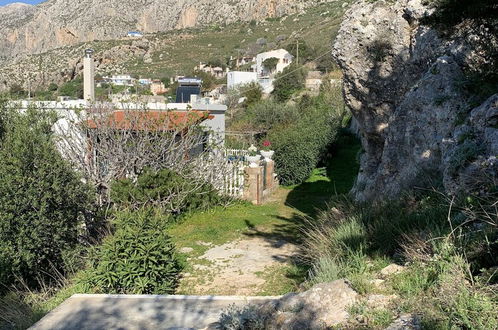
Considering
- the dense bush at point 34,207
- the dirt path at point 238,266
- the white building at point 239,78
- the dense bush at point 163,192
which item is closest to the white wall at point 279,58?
the white building at point 239,78

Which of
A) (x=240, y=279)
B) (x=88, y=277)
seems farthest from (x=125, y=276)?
(x=240, y=279)

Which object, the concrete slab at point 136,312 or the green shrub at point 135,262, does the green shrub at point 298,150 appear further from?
the concrete slab at point 136,312

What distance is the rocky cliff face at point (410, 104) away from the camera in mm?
5082

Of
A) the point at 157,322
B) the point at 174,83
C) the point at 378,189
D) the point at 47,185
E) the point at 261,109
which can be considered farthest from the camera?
the point at 174,83

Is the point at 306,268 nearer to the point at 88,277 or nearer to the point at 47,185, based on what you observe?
the point at 88,277

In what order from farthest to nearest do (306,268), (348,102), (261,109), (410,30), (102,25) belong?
(102,25), (261,109), (348,102), (410,30), (306,268)

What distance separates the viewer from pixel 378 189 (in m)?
8.28

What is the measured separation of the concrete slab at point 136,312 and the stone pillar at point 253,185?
791 cm

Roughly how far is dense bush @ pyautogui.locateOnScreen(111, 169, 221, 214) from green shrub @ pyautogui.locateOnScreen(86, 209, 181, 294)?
313 cm

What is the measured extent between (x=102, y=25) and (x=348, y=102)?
93.5 meters

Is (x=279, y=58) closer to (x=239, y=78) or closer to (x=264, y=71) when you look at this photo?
(x=264, y=71)

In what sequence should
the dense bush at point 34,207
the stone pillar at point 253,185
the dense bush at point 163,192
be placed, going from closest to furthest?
the dense bush at point 34,207 < the dense bush at point 163,192 < the stone pillar at point 253,185

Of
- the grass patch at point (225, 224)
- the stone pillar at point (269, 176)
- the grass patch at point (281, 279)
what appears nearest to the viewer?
the grass patch at point (281, 279)

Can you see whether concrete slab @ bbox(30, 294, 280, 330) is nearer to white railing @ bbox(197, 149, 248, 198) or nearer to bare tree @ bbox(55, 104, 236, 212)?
bare tree @ bbox(55, 104, 236, 212)
